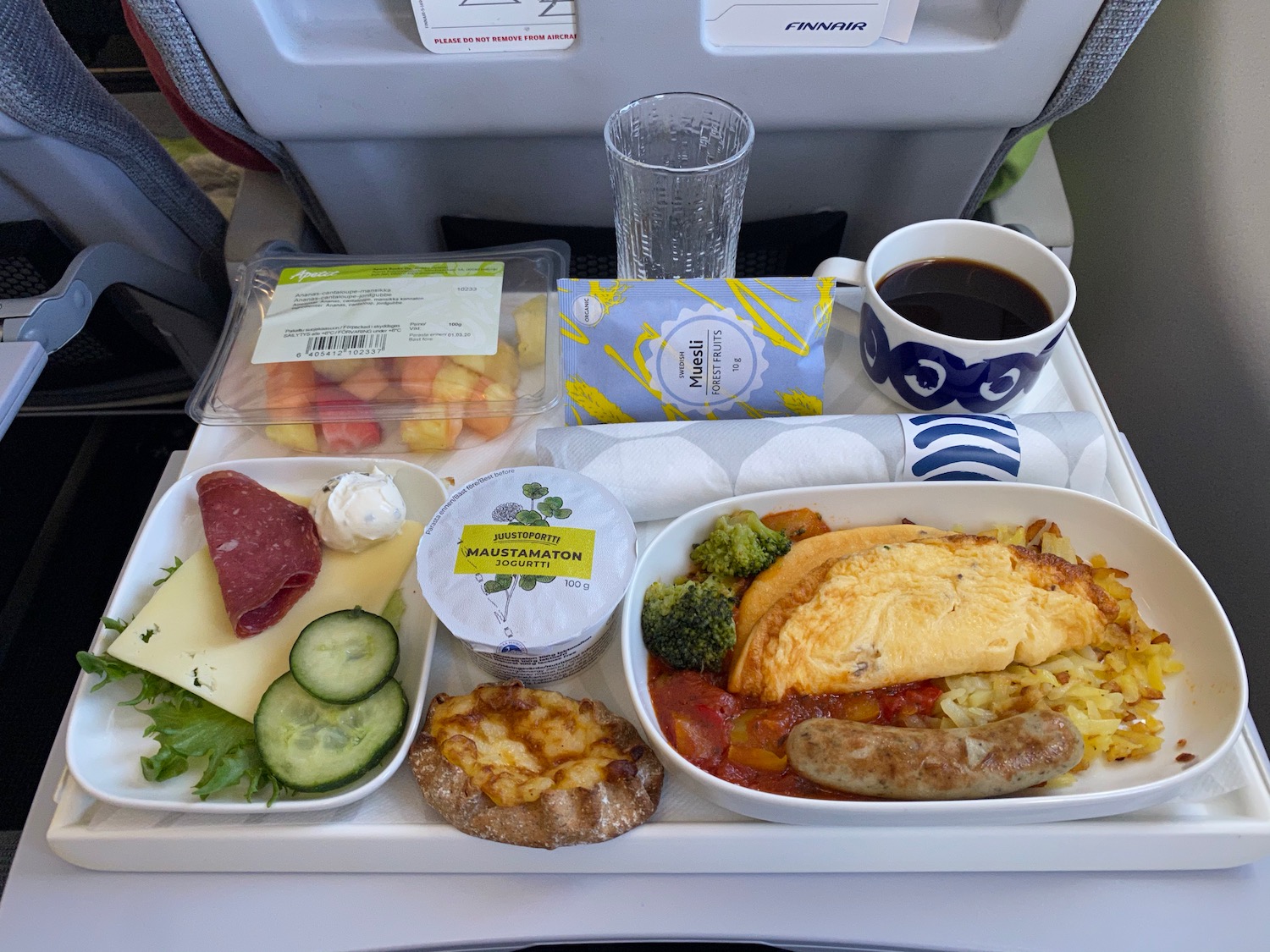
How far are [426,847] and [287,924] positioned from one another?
16 cm

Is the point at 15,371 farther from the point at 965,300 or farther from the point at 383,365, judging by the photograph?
the point at 965,300

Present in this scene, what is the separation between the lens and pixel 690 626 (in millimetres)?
875

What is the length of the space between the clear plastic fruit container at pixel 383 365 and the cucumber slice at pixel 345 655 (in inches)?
11.9

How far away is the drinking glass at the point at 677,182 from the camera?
1.03 m

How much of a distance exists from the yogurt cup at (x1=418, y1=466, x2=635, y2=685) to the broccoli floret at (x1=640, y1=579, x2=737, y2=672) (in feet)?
0.19

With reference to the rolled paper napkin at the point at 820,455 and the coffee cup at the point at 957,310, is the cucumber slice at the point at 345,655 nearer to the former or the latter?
the rolled paper napkin at the point at 820,455

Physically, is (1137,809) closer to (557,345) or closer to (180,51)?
(557,345)

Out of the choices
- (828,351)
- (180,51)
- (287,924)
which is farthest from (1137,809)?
(180,51)

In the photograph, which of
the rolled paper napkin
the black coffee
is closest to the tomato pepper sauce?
the rolled paper napkin

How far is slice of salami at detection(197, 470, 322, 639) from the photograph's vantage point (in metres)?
0.93

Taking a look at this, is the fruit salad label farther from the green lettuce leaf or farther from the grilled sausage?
the grilled sausage

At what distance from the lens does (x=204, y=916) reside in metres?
0.84

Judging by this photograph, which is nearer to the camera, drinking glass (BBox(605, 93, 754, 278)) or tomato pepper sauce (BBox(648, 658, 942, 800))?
tomato pepper sauce (BBox(648, 658, 942, 800))

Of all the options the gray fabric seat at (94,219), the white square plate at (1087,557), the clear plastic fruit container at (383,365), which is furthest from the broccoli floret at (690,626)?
the gray fabric seat at (94,219)
